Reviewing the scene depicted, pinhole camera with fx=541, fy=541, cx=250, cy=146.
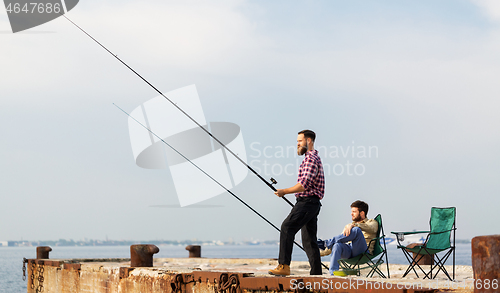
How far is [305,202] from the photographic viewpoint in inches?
253

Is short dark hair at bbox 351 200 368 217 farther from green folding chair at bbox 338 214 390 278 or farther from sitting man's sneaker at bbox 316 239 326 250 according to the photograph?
sitting man's sneaker at bbox 316 239 326 250

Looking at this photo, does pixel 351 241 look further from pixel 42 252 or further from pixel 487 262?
pixel 42 252

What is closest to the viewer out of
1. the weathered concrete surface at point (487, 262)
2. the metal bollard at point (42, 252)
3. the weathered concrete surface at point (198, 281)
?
the weathered concrete surface at point (487, 262)

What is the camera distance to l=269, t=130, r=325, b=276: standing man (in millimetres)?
6359

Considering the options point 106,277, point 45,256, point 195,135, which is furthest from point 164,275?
point 45,256

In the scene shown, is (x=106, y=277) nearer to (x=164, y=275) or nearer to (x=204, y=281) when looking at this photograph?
(x=164, y=275)

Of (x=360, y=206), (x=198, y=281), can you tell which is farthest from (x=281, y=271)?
(x=360, y=206)

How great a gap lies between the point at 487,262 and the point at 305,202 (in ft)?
7.86

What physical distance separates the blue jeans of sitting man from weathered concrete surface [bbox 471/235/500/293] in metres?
2.38

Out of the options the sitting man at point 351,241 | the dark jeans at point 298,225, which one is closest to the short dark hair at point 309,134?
the dark jeans at point 298,225

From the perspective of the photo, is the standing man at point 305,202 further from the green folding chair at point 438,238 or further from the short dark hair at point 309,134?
the green folding chair at point 438,238

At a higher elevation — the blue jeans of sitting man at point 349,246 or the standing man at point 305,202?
the standing man at point 305,202

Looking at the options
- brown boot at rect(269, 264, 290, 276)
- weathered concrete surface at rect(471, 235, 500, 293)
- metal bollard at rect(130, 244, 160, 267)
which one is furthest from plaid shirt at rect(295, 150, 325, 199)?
metal bollard at rect(130, 244, 160, 267)

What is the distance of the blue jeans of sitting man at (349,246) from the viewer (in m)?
6.78
